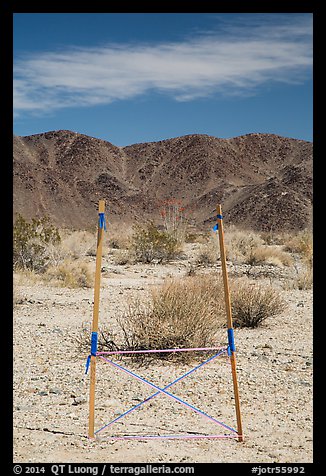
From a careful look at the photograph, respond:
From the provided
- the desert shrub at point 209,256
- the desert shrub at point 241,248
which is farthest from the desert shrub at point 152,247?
the desert shrub at point 241,248

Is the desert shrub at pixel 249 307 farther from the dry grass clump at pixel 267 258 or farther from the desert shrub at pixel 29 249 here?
the dry grass clump at pixel 267 258

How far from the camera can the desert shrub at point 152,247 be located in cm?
2223

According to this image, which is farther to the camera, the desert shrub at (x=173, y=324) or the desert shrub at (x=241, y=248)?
the desert shrub at (x=241, y=248)

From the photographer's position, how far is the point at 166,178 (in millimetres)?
86375

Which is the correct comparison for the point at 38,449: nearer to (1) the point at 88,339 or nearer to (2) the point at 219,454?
(2) the point at 219,454

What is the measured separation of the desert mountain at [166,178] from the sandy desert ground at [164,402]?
53.0 metres

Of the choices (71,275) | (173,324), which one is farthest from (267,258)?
(173,324)

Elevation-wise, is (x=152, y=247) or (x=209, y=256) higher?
(x=152, y=247)

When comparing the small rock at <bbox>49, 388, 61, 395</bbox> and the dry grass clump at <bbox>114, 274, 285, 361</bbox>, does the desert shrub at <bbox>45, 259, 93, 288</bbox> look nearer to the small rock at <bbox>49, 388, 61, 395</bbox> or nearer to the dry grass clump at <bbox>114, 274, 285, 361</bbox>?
the dry grass clump at <bbox>114, 274, 285, 361</bbox>

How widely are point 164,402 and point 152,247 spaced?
15.9 meters

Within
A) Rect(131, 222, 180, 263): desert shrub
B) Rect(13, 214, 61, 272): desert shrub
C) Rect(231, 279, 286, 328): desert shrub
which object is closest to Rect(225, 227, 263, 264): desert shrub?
Rect(131, 222, 180, 263): desert shrub

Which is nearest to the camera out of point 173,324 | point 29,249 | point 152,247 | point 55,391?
point 55,391

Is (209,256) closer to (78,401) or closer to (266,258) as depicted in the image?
(266,258)
